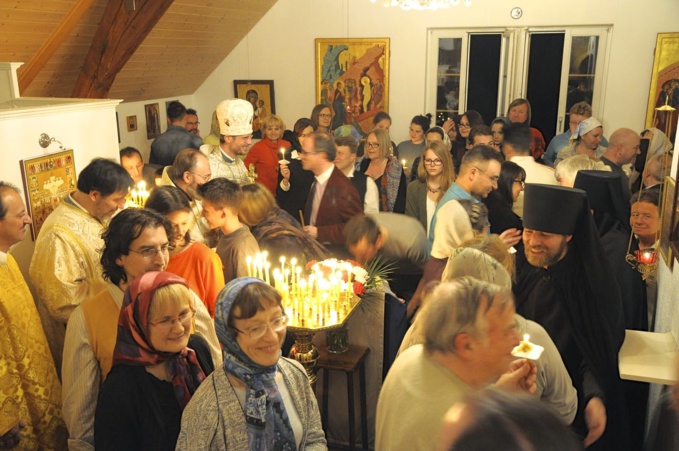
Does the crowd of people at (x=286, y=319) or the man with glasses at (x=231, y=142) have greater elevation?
the man with glasses at (x=231, y=142)

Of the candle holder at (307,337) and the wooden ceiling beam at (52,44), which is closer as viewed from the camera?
the candle holder at (307,337)

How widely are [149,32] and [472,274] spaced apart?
672cm

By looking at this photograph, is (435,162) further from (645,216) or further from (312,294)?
(312,294)

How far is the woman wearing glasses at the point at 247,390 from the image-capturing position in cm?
203

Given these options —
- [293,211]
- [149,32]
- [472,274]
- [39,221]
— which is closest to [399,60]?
[149,32]

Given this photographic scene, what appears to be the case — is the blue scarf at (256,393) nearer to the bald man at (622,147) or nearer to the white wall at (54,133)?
the white wall at (54,133)

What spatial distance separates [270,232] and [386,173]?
2317mm

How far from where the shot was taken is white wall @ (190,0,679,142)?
30.0 ft

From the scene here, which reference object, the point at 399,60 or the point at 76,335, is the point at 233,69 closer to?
the point at 399,60

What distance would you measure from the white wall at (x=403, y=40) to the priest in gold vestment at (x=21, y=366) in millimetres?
8031

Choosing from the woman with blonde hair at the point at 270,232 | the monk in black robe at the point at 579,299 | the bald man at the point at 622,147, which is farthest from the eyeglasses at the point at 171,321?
the bald man at the point at 622,147

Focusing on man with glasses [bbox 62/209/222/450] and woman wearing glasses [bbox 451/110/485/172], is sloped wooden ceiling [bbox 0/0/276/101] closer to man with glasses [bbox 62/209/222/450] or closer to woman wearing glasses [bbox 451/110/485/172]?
woman wearing glasses [bbox 451/110/485/172]

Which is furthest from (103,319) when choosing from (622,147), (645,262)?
(622,147)

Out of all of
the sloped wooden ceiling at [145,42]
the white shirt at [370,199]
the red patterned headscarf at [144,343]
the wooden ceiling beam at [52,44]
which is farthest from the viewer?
the wooden ceiling beam at [52,44]
